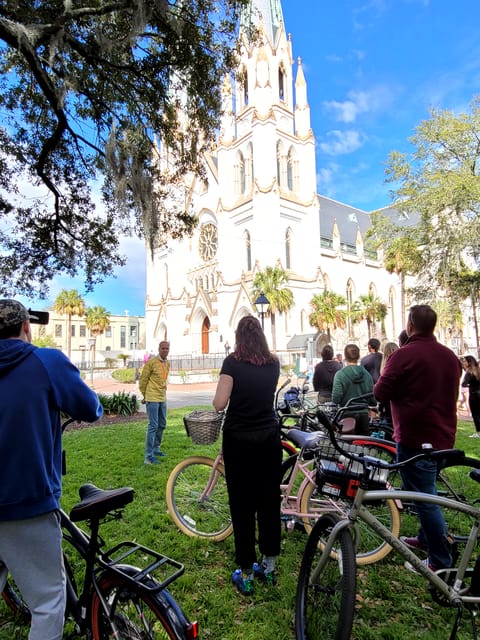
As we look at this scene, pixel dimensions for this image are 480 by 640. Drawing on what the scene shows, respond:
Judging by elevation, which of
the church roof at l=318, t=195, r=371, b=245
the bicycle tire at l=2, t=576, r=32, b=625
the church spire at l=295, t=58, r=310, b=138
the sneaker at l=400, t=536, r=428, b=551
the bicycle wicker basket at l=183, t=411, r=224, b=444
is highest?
the church spire at l=295, t=58, r=310, b=138

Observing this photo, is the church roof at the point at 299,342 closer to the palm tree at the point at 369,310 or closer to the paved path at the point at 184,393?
the paved path at the point at 184,393

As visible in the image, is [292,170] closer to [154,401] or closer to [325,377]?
[325,377]

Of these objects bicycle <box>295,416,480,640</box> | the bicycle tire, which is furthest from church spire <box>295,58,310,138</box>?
the bicycle tire

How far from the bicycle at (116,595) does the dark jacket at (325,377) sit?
17.5 ft

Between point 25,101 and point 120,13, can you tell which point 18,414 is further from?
point 25,101

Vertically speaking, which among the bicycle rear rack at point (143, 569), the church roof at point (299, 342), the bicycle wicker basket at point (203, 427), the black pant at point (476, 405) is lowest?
the black pant at point (476, 405)

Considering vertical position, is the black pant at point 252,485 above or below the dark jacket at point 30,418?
below

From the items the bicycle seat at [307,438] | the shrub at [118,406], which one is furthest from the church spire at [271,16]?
the bicycle seat at [307,438]

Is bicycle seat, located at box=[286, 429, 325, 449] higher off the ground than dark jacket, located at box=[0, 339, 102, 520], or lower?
lower

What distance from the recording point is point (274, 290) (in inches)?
1500

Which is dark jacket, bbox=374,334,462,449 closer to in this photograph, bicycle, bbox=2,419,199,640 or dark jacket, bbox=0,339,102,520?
bicycle, bbox=2,419,199,640

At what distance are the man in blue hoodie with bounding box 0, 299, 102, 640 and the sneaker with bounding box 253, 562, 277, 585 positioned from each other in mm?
1819

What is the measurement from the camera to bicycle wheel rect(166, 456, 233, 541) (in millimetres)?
4184

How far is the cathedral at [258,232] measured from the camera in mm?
40844
